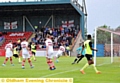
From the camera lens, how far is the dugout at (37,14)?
58.6 meters

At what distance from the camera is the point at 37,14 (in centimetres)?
6322

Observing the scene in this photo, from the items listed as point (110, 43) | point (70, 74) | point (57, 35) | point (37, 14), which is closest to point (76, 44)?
point (57, 35)

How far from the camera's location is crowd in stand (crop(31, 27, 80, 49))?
5578 centimetres

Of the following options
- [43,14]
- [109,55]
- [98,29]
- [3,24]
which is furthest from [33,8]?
[98,29]

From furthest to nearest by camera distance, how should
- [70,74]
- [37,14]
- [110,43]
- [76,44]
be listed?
[37,14] < [76,44] < [110,43] < [70,74]

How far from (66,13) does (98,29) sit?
113 feet

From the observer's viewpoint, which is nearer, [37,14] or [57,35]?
[57,35]

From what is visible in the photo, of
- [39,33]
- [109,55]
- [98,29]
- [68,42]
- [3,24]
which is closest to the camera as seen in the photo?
[98,29]

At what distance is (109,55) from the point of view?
110 ft

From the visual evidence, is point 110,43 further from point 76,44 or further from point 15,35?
point 15,35

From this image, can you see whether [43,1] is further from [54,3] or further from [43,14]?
[43,14]

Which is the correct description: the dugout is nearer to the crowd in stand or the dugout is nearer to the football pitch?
the crowd in stand

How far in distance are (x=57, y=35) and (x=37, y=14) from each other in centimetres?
727

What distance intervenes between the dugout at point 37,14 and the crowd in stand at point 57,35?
257 cm
